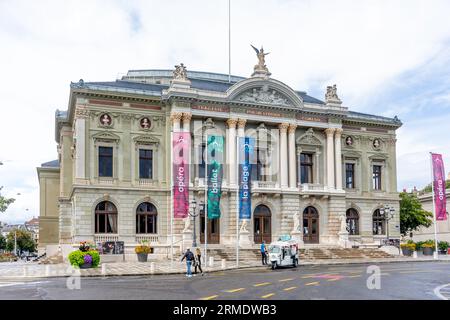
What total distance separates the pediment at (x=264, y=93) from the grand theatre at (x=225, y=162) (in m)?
0.09

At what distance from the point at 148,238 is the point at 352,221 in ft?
71.0

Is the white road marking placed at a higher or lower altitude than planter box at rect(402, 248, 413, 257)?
higher

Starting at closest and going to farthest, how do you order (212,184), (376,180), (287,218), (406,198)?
(212,184) < (287,218) < (376,180) < (406,198)

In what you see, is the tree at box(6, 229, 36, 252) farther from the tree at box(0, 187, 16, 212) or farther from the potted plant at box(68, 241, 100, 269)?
the potted plant at box(68, 241, 100, 269)

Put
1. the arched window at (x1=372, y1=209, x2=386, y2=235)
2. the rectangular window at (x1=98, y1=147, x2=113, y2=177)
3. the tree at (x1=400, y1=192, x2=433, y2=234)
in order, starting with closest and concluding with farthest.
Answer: the rectangular window at (x1=98, y1=147, x2=113, y2=177), the arched window at (x1=372, y1=209, x2=386, y2=235), the tree at (x1=400, y1=192, x2=433, y2=234)

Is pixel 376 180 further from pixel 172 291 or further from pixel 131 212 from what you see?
pixel 172 291

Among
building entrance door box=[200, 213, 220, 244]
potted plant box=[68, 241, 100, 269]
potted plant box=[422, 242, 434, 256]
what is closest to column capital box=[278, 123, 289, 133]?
building entrance door box=[200, 213, 220, 244]

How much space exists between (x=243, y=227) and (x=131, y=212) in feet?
31.3

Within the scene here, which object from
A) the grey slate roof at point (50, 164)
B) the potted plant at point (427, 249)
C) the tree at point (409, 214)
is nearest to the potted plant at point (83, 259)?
the grey slate roof at point (50, 164)

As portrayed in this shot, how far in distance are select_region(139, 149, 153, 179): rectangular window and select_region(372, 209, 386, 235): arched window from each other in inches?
956

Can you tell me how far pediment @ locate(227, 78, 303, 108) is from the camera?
172 feet

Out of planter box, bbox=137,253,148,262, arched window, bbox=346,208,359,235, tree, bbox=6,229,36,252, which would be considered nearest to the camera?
planter box, bbox=137,253,148,262
